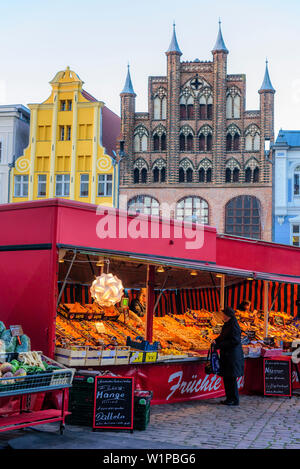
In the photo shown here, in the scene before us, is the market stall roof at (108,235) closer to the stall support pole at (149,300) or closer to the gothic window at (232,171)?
the stall support pole at (149,300)

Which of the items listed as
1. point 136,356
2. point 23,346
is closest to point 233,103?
point 136,356

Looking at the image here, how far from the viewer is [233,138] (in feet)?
90.3

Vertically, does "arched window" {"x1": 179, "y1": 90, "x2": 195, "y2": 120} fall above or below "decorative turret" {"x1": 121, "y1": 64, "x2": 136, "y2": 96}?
below

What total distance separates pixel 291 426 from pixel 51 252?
4101mm

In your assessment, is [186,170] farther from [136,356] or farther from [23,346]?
[23,346]

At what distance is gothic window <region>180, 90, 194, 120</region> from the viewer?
91.6 feet

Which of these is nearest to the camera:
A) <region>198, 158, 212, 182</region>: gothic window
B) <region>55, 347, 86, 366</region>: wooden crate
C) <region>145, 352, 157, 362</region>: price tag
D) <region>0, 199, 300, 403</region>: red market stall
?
<region>55, 347, 86, 366</region>: wooden crate

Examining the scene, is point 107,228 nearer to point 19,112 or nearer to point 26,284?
point 26,284

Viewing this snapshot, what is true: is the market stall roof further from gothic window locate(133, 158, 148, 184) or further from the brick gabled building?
gothic window locate(133, 158, 148, 184)

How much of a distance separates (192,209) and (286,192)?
4409 millimetres

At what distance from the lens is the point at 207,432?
702 cm

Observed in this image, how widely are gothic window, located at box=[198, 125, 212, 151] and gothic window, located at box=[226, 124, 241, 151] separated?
867 millimetres

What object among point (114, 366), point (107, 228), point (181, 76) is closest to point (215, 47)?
point (181, 76)

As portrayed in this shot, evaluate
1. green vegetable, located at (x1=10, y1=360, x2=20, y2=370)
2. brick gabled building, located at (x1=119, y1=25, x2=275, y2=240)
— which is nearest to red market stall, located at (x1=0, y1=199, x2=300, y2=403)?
green vegetable, located at (x1=10, y1=360, x2=20, y2=370)
